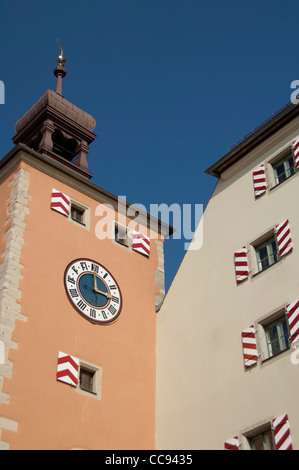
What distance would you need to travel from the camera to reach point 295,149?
1989 cm

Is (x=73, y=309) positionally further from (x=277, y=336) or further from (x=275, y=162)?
(x=275, y=162)

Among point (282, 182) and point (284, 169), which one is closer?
point (282, 182)

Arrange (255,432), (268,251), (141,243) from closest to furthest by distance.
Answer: (255,432) → (268,251) → (141,243)

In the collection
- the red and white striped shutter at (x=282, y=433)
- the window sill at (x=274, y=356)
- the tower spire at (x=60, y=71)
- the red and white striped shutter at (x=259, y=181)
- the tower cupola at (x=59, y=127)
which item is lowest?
the red and white striped shutter at (x=282, y=433)

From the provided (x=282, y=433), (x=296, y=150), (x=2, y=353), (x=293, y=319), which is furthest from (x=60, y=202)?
(x=282, y=433)

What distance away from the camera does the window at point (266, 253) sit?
62.2 ft

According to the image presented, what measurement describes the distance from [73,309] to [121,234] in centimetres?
384

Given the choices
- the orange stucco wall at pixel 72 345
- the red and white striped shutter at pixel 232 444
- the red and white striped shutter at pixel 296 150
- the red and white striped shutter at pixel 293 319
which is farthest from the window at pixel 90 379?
the red and white striped shutter at pixel 296 150

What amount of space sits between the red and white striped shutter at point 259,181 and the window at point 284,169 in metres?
0.30

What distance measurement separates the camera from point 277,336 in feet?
58.1

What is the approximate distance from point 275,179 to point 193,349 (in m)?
4.46

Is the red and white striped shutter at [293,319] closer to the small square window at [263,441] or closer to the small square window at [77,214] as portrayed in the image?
the small square window at [263,441]
